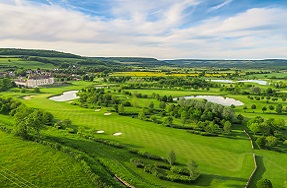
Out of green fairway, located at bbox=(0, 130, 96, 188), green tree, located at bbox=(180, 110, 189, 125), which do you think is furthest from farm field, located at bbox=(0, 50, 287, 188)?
green tree, located at bbox=(180, 110, 189, 125)

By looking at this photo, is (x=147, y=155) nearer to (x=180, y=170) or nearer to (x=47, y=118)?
(x=180, y=170)

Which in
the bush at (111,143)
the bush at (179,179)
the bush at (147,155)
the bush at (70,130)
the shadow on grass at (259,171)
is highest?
the bush at (70,130)

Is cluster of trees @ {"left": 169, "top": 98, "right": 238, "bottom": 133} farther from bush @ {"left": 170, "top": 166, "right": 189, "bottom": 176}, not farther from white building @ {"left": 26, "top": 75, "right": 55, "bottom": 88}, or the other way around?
white building @ {"left": 26, "top": 75, "right": 55, "bottom": 88}

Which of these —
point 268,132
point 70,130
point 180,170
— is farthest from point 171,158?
point 268,132

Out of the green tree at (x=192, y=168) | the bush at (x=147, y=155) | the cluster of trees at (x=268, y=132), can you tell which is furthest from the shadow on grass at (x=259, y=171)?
the bush at (x=147, y=155)

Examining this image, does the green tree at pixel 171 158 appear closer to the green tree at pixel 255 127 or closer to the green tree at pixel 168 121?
the green tree at pixel 168 121

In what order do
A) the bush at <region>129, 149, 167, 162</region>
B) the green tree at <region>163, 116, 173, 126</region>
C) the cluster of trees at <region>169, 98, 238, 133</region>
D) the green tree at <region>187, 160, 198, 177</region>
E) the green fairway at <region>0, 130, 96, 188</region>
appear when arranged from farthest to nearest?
1. the green tree at <region>163, 116, 173, 126</region>
2. the cluster of trees at <region>169, 98, 238, 133</region>
3. the bush at <region>129, 149, 167, 162</region>
4. the green tree at <region>187, 160, 198, 177</region>
5. the green fairway at <region>0, 130, 96, 188</region>

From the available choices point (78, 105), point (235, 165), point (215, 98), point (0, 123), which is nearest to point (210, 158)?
point (235, 165)

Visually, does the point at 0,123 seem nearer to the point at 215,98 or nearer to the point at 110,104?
the point at 110,104
